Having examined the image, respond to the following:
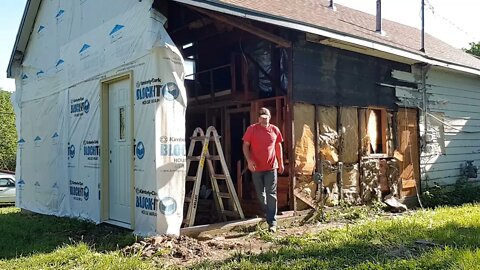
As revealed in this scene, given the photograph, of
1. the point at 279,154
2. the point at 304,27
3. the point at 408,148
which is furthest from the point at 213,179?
the point at 408,148

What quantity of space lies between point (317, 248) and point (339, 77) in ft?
13.5

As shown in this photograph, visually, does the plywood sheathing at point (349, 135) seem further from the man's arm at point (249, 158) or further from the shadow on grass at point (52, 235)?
the shadow on grass at point (52, 235)

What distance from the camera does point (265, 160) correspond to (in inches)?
268

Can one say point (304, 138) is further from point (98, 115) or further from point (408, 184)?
point (98, 115)

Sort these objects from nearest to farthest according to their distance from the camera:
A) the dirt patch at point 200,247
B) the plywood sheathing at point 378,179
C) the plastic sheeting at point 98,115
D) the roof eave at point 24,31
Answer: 1. the dirt patch at point 200,247
2. the plastic sheeting at point 98,115
3. the plywood sheathing at point 378,179
4. the roof eave at point 24,31

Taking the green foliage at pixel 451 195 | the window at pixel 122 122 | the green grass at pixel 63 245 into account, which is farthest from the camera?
the green foliage at pixel 451 195

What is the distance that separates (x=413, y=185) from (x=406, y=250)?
5.11m

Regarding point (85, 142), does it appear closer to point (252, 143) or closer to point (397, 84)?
point (252, 143)

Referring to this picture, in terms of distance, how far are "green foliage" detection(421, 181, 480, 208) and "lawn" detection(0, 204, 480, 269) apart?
2.60 m

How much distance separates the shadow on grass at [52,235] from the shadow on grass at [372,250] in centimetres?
191

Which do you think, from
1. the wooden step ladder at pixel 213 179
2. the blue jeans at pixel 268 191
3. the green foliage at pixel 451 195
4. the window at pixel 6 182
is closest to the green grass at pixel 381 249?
the blue jeans at pixel 268 191

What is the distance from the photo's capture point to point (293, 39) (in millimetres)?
7871

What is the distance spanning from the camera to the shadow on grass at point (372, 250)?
15.4 feet

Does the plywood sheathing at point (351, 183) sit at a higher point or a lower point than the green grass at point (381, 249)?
higher
